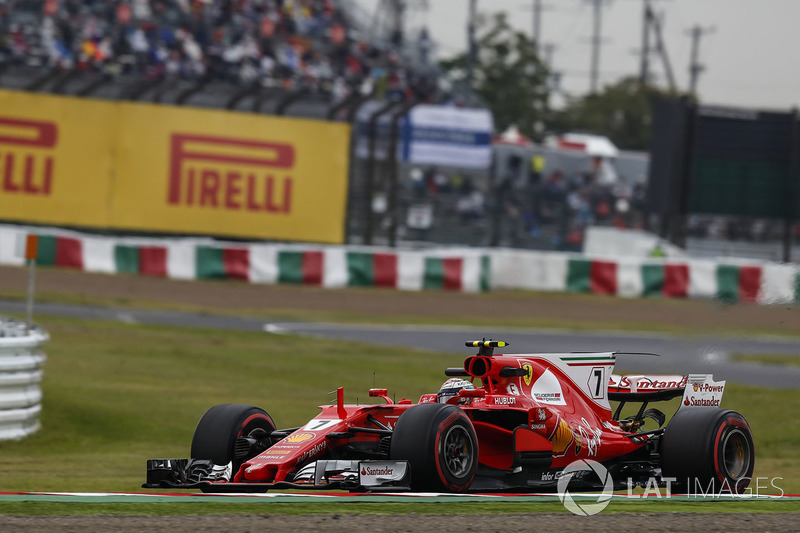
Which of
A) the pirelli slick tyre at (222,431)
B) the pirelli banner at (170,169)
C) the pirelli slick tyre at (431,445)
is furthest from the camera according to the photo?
the pirelli banner at (170,169)

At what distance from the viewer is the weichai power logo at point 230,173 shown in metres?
27.5

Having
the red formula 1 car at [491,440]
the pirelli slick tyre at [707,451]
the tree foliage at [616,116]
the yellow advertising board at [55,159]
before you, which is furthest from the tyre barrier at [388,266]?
the tree foliage at [616,116]

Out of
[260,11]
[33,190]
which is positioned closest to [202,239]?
[33,190]

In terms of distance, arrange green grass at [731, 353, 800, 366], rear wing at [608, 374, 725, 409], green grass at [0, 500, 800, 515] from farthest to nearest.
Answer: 1. green grass at [731, 353, 800, 366]
2. rear wing at [608, 374, 725, 409]
3. green grass at [0, 500, 800, 515]

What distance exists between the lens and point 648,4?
46125 millimetres

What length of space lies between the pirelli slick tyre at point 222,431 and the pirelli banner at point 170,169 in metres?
19.8

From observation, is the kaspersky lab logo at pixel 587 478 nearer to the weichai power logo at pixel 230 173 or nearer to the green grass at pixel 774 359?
the green grass at pixel 774 359

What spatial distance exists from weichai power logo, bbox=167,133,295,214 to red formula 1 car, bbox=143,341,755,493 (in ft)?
64.2

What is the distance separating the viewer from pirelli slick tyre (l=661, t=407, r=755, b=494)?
26.7 feet

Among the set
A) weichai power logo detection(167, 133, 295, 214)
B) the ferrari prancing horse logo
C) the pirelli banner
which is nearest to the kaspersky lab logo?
the ferrari prancing horse logo

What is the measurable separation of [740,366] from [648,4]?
30215mm

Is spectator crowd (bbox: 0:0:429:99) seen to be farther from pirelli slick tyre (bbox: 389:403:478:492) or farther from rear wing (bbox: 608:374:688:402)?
pirelli slick tyre (bbox: 389:403:478:492)

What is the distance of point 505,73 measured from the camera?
176ft

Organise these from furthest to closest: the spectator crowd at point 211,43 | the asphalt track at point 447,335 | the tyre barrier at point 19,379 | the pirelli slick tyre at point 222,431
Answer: the spectator crowd at point 211,43
the asphalt track at point 447,335
the tyre barrier at point 19,379
the pirelli slick tyre at point 222,431
